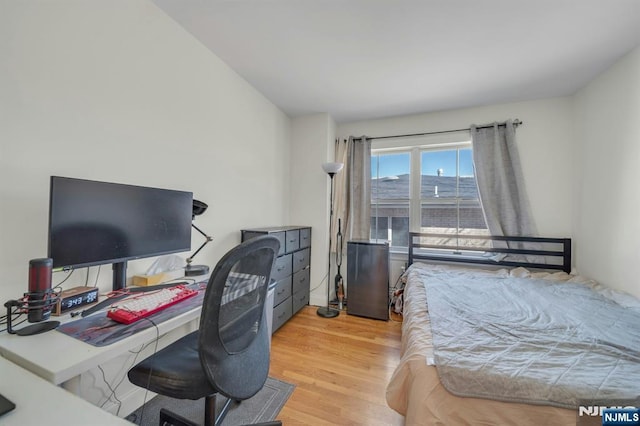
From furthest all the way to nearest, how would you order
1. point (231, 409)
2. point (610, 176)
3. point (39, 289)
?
1. point (610, 176)
2. point (231, 409)
3. point (39, 289)

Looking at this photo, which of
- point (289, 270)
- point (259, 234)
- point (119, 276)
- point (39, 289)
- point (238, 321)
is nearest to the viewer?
point (39, 289)

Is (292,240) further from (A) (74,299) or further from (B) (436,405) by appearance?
(B) (436,405)

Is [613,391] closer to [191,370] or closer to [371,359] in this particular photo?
[371,359]

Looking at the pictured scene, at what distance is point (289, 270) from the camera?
101 inches

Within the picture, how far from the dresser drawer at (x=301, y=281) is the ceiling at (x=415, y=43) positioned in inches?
82.4

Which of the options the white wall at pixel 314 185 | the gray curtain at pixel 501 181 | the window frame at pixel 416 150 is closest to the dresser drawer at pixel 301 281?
the white wall at pixel 314 185

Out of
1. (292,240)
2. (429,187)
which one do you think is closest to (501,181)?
(429,187)

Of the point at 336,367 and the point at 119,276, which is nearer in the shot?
the point at 119,276

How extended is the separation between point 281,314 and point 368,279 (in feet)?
3.52

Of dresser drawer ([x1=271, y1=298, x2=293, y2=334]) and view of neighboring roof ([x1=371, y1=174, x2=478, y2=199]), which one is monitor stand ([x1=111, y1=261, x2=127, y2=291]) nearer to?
dresser drawer ([x1=271, y1=298, x2=293, y2=334])

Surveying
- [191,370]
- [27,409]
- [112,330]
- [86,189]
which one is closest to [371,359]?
[191,370]

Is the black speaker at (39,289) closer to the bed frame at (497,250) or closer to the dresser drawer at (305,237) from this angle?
the dresser drawer at (305,237)

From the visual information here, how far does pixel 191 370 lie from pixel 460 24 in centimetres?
258

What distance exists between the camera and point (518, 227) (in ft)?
8.77
